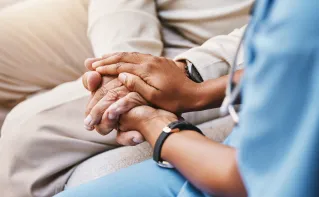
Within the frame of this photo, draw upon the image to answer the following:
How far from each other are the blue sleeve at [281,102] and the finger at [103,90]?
0.48 m

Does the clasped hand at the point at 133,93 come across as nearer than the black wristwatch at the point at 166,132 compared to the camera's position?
No

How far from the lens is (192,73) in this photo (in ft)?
3.19

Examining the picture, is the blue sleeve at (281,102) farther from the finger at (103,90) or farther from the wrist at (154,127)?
the finger at (103,90)

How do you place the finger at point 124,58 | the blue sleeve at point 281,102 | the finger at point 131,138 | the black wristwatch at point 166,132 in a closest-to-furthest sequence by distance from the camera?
1. the blue sleeve at point 281,102
2. the black wristwatch at point 166,132
3. the finger at point 131,138
4. the finger at point 124,58

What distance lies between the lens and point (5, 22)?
1.36 meters

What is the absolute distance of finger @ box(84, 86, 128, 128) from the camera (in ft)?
2.88

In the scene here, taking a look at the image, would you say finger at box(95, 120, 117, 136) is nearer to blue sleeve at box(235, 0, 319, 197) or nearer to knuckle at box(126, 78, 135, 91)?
knuckle at box(126, 78, 135, 91)

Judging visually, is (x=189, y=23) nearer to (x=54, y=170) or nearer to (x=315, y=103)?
(x=54, y=170)

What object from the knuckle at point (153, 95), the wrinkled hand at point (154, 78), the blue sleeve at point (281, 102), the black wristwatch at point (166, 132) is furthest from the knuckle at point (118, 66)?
the blue sleeve at point (281, 102)

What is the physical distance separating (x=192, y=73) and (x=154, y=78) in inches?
4.7

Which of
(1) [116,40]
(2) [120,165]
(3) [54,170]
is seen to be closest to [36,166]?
(3) [54,170]

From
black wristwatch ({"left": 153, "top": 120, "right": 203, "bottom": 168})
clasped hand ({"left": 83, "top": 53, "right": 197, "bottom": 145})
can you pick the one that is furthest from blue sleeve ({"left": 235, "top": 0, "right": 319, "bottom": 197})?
clasped hand ({"left": 83, "top": 53, "right": 197, "bottom": 145})

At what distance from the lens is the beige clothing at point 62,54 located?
96cm

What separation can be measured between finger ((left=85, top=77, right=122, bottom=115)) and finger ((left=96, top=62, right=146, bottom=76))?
0.02 metres
